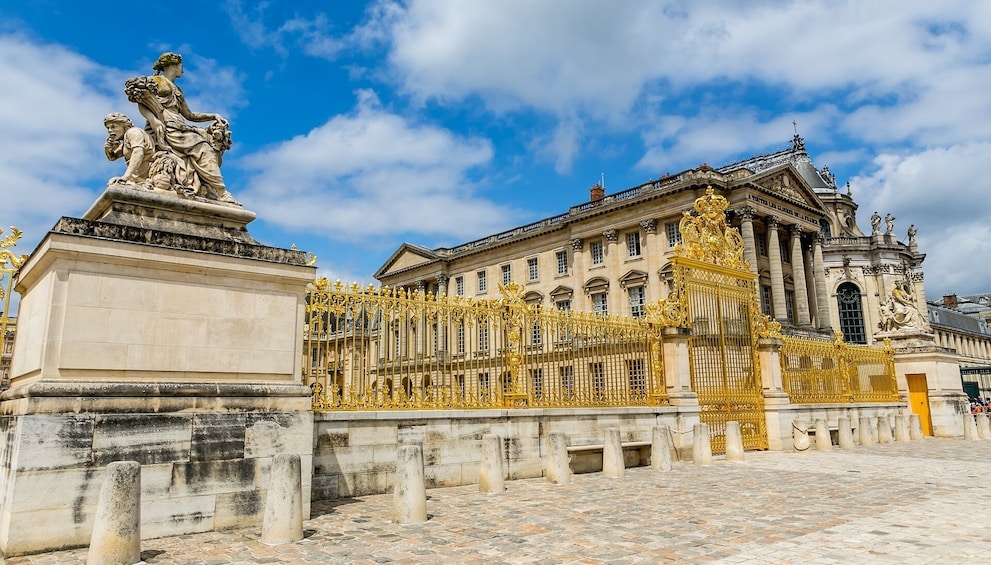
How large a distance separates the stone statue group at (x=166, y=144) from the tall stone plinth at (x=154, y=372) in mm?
315

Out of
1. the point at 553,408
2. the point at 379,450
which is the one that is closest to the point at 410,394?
the point at 379,450

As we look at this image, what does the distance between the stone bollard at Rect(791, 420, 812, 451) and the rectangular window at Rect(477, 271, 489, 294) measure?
36163 millimetres

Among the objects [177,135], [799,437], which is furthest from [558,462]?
[799,437]

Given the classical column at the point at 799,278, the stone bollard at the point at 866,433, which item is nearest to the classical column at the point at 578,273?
the classical column at the point at 799,278

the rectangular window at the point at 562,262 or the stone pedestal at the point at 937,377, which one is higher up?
the rectangular window at the point at 562,262

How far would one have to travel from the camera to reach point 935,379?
2245 centimetres

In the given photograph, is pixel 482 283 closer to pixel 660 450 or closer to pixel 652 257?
pixel 652 257

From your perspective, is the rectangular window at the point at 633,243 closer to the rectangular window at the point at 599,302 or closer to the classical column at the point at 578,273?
the rectangular window at the point at 599,302

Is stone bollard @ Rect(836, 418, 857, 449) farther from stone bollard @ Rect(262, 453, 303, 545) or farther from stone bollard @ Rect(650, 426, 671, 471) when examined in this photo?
stone bollard @ Rect(262, 453, 303, 545)

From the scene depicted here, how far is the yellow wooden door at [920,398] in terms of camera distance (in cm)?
2288

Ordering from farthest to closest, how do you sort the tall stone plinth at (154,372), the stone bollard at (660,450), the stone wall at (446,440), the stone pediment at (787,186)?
the stone pediment at (787,186) < the stone bollard at (660,450) < the stone wall at (446,440) < the tall stone plinth at (154,372)

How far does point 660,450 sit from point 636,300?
30649 mm

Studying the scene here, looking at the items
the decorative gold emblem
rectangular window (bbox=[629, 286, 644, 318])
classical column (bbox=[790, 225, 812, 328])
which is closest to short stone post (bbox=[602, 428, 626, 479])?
the decorative gold emblem

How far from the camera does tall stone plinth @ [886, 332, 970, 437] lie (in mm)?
22422
